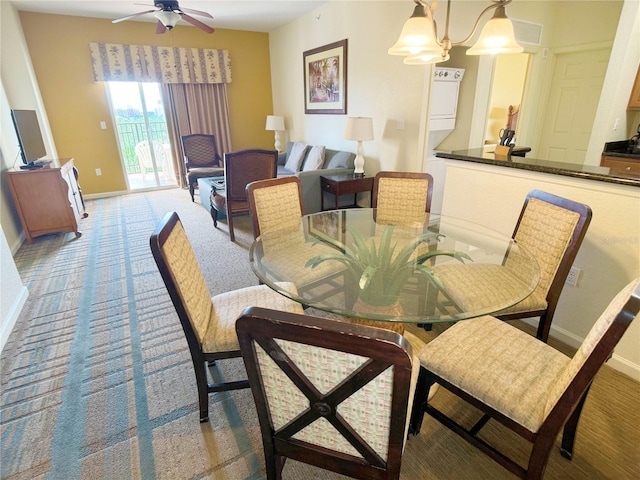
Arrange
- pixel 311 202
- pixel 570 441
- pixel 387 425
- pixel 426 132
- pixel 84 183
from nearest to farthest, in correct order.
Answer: pixel 387 425 → pixel 570 441 → pixel 426 132 → pixel 311 202 → pixel 84 183

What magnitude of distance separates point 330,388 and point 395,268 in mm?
766

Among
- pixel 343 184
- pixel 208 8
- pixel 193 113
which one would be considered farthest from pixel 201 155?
pixel 343 184

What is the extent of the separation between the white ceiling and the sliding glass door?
41.3 inches

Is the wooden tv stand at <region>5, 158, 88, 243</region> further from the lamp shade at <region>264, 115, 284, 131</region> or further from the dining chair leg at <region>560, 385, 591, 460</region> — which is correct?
the dining chair leg at <region>560, 385, 591, 460</region>

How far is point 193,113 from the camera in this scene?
5.91 metres

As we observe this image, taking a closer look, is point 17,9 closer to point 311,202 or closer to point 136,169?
point 136,169

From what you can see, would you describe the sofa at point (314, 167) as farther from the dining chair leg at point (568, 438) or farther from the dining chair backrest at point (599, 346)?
the dining chair backrest at point (599, 346)

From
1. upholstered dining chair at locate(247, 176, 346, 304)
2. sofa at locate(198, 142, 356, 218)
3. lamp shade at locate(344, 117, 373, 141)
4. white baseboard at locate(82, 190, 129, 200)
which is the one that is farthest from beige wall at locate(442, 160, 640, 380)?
white baseboard at locate(82, 190, 129, 200)

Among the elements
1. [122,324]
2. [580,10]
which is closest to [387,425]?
[122,324]

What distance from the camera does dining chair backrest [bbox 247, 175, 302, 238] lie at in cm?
221

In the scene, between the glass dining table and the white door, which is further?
the white door

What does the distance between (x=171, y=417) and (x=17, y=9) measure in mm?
5875

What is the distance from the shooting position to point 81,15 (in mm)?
4828

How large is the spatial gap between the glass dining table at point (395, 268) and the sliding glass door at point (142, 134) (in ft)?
15.9
